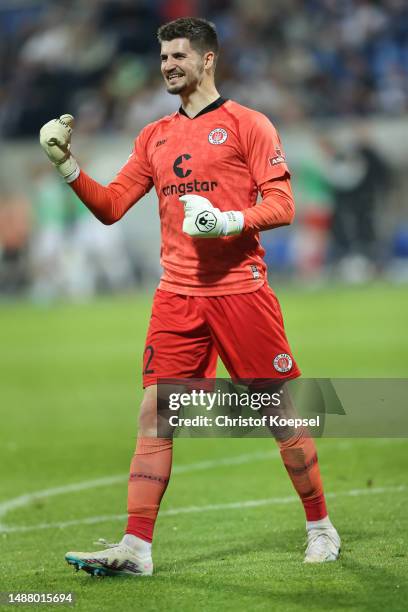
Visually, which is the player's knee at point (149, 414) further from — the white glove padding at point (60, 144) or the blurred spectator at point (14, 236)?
the blurred spectator at point (14, 236)

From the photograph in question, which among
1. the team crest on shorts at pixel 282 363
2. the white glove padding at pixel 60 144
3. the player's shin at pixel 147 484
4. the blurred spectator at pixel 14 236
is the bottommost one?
the player's shin at pixel 147 484

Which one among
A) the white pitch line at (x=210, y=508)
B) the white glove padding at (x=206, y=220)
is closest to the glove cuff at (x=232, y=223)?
the white glove padding at (x=206, y=220)

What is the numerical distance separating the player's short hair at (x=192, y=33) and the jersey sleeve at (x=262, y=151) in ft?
1.38

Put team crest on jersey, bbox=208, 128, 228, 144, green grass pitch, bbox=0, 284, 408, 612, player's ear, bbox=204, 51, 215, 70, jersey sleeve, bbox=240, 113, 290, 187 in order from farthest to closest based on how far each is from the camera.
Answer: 1. player's ear, bbox=204, 51, 215, 70
2. team crest on jersey, bbox=208, 128, 228, 144
3. jersey sleeve, bbox=240, 113, 290, 187
4. green grass pitch, bbox=0, 284, 408, 612

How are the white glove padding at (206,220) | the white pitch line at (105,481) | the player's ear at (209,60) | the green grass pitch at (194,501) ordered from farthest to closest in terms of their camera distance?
the white pitch line at (105,481) → the player's ear at (209,60) → the white glove padding at (206,220) → the green grass pitch at (194,501)

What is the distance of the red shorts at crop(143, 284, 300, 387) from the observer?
17.5 ft

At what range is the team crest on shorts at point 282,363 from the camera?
5379 millimetres

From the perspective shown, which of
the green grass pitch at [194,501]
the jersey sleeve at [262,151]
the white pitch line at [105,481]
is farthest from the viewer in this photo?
the white pitch line at [105,481]

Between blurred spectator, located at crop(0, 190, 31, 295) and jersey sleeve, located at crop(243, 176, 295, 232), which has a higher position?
blurred spectator, located at crop(0, 190, 31, 295)

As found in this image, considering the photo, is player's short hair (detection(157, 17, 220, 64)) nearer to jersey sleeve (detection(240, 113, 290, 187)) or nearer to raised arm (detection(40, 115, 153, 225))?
jersey sleeve (detection(240, 113, 290, 187))

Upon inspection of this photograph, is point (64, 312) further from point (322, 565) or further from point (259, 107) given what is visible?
point (322, 565)

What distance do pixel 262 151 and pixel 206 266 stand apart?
23.2 inches

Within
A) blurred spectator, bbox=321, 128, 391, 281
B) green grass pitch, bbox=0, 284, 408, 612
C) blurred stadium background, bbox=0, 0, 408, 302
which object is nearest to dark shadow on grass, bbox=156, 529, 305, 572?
green grass pitch, bbox=0, 284, 408, 612

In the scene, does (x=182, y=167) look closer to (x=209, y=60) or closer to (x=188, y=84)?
(x=188, y=84)
